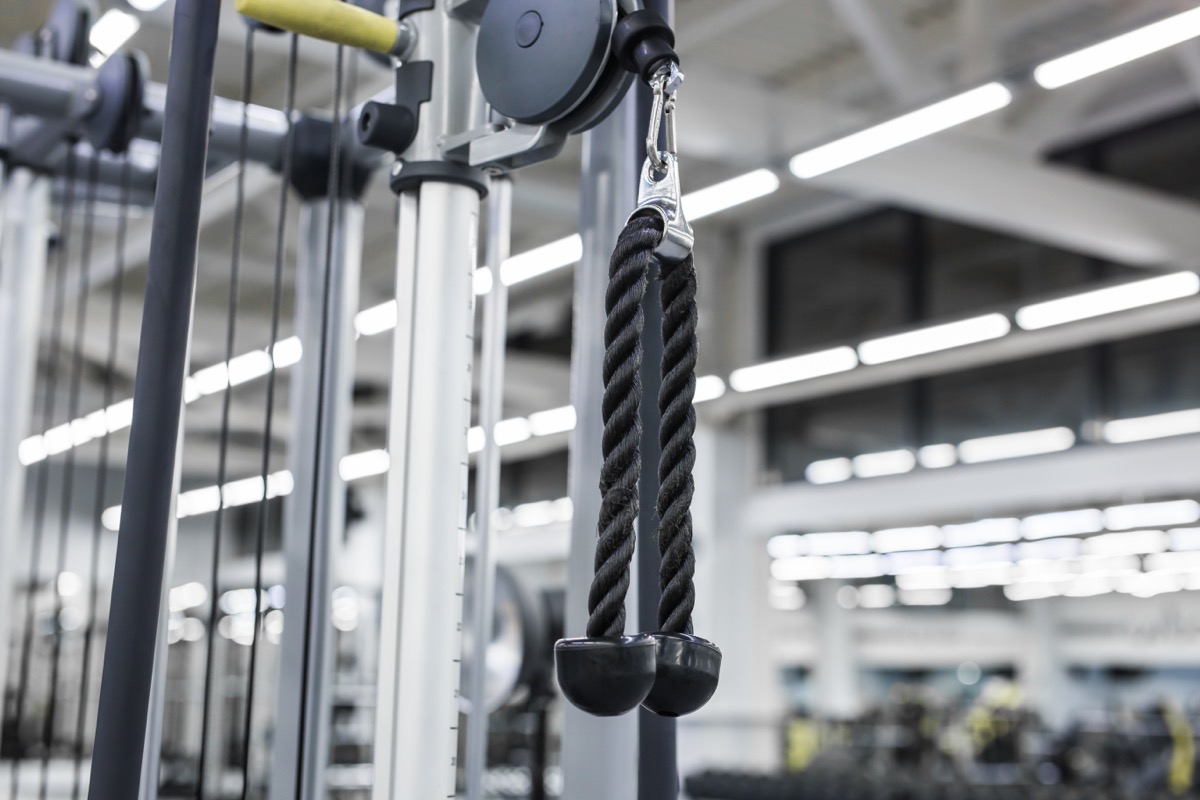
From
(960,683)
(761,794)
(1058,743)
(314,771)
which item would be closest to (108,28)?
(314,771)

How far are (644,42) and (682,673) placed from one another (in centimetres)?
41

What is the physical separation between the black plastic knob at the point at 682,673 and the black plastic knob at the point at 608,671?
2 centimetres

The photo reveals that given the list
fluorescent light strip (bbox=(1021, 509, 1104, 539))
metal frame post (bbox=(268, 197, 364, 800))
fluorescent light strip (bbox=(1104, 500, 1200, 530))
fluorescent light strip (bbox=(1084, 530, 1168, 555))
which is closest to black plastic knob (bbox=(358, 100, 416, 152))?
metal frame post (bbox=(268, 197, 364, 800))

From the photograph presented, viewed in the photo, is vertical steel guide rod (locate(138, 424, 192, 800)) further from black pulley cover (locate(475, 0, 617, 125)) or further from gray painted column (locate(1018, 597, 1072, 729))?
gray painted column (locate(1018, 597, 1072, 729))

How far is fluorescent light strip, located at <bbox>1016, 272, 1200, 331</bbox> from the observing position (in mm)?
5215

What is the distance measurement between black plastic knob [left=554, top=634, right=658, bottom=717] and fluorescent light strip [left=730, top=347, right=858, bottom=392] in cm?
604

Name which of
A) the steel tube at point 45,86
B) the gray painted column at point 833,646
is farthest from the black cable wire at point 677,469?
the gray painted column at point 833,646

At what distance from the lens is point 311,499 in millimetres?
1640

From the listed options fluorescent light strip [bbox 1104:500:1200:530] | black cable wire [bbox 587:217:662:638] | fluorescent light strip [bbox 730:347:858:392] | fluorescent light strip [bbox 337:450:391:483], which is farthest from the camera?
fluorescent light strip [bbox 337:450:391:483]

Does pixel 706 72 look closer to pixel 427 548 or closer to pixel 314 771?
pixel 314 771

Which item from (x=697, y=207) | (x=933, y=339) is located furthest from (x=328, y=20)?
(x=933, y=339)

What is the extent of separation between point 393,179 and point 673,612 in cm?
52

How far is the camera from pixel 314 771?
1.57m

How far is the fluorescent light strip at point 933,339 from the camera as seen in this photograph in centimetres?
586
